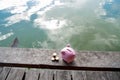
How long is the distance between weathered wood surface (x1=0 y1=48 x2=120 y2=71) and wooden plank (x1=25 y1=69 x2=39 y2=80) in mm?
73

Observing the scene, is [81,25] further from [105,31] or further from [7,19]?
[7,19]

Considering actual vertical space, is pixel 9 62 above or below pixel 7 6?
above

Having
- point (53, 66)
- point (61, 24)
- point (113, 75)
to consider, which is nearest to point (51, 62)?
point (53, 66)

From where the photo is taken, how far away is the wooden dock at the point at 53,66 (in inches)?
73.9

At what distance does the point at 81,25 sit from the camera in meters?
5.20

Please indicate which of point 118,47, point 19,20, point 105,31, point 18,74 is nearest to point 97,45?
point 118,47

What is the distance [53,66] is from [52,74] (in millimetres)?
115

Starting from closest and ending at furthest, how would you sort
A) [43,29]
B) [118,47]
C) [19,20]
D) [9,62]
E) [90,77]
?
[90,77], [9,62], [118,47], [43,29], [19,20]

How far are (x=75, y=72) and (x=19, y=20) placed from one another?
3.86m

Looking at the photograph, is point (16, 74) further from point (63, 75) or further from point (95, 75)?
point (95, 75)

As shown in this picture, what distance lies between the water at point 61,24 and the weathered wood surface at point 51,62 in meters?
2.01

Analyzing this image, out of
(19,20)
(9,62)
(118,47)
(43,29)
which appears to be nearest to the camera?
(9,62)

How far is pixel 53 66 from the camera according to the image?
1.99 metres

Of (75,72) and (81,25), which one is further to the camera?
(81,25)
